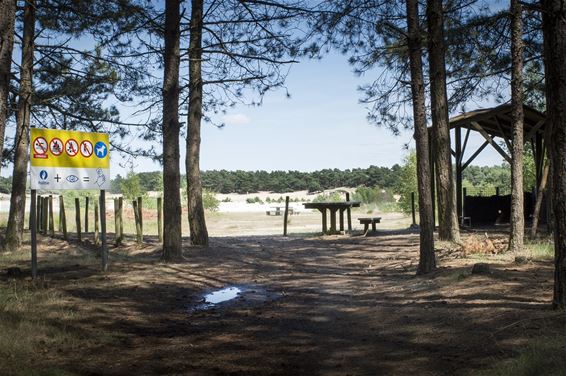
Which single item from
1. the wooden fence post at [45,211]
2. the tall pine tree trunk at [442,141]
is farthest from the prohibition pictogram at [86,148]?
the wooden fence post at [45,211]

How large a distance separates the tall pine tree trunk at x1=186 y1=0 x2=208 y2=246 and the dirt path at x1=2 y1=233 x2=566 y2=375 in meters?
2.53

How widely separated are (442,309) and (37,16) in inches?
510

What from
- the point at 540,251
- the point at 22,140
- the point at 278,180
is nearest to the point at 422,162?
the point at 540,251

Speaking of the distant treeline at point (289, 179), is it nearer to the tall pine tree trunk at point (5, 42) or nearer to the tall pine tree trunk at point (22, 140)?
the tall pine tree trunk at point (22, 140)

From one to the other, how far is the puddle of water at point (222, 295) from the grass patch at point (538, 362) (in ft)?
15.7

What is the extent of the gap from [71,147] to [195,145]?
15.8ft

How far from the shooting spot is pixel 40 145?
938 cm

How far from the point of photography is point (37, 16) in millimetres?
14664

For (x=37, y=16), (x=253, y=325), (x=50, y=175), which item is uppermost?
(x=37, y=16)

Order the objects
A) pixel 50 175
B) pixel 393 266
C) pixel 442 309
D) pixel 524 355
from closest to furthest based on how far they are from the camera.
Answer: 1. pixel 524 355
2. pixel 442 309
3. pixel 50 175
4. pixel 393 266

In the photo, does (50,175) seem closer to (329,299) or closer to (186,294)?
(186,294)

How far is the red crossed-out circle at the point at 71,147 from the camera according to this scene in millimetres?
9805

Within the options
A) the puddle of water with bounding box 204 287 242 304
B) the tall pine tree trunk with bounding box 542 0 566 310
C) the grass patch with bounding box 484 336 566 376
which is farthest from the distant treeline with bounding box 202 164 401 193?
the grass patch with bounding box 484 336 566 376

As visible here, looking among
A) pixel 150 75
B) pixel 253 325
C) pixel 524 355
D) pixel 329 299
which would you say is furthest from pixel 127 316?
pixel 150 75
